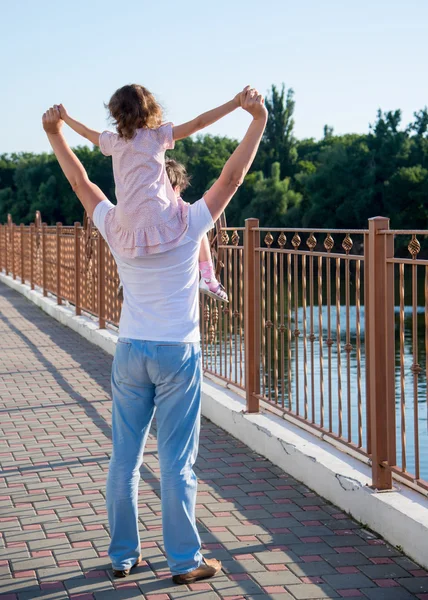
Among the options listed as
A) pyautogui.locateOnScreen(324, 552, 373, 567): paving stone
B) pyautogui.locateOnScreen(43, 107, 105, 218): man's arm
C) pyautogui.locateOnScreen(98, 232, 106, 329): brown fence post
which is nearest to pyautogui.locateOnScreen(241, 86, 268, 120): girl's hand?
pyautogui.locateOnScreen(43, 107, 105, 218): man's arm

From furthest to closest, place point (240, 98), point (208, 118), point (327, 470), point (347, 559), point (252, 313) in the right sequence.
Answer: point (252, 313), point (327, 470), point (347, 559), point (240, 98), point (208, 118)

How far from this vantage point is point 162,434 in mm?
3619

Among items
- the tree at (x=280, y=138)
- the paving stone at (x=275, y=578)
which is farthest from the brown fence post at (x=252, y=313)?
the tree at (x=280, y=138)

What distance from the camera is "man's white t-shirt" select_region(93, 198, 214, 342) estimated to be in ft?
11.5

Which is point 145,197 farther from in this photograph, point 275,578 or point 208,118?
point 275,578

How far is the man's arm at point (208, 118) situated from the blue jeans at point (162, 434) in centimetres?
78

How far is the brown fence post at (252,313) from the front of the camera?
20.8ft

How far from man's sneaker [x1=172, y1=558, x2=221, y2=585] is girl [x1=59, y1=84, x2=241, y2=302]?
1262mm

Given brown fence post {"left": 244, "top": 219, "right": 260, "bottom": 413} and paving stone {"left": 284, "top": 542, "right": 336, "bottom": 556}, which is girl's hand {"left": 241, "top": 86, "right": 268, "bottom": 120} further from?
brown fence post {"left": 244, "top": 219, "right": 260, "bottom": 413}

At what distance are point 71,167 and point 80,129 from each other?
22 cm

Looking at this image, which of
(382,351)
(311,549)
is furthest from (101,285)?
(311,549)

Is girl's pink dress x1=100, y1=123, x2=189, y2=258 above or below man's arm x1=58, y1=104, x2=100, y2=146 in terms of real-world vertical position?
below

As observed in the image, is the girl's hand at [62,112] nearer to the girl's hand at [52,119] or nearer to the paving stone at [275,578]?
the girl's hand at [52,119]

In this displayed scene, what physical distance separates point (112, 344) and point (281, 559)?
691 cm
